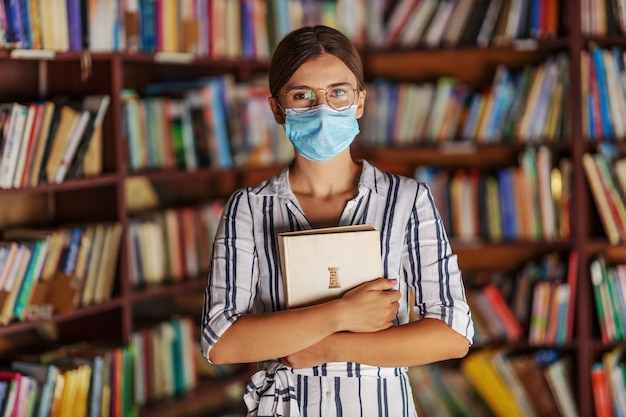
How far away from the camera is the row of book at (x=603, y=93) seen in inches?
137

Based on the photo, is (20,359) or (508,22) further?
(508,22)

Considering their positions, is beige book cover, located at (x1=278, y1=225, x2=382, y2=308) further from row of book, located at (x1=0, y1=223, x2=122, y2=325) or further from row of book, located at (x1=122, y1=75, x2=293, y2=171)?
row of book, located at (x1=122, y1=75, x2=293, y2=171)

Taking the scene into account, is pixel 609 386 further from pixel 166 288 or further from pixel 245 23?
pixel 245 23

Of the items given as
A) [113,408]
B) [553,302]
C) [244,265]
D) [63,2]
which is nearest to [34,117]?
[63,2]

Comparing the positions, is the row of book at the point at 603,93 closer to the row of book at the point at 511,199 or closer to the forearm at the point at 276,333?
the row of book at the point at 511,199

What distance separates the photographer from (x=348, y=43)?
164 centimetres

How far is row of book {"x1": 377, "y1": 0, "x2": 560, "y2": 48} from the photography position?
11.9ft

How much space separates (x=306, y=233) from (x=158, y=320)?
203 centimetres

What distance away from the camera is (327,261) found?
153 cm

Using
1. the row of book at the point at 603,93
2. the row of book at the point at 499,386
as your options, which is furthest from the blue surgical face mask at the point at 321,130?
the row of book at the point at 499,386

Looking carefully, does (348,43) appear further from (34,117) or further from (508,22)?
(508,22)

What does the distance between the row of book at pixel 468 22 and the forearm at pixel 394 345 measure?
241cm

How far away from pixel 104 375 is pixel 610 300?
2.01m

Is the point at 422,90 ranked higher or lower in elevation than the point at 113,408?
higher
